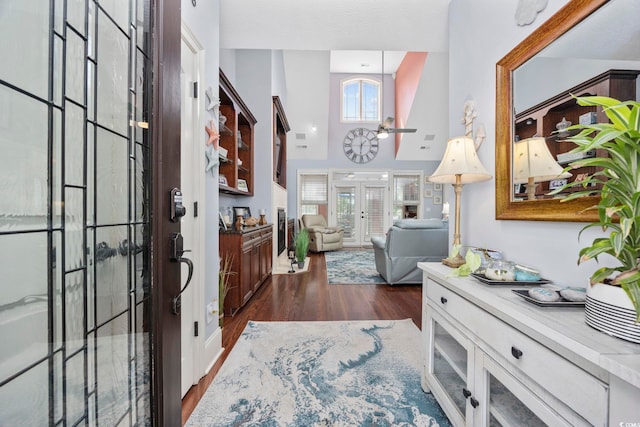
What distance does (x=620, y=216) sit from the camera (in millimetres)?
655

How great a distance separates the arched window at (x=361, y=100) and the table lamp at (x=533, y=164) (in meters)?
7.02

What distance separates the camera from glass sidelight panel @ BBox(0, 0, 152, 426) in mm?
493

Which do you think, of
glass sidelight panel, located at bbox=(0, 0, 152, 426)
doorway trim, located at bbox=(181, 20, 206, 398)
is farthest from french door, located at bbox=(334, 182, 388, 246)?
glass sidelight panel, located at bbox=(0, 0, 152, 426)

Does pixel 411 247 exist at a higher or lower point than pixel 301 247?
higher

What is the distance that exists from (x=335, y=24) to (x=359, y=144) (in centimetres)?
572

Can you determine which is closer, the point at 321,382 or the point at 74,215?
the point at 74,215

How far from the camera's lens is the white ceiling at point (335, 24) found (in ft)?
6.84

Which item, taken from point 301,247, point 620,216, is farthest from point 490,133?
point 301,247

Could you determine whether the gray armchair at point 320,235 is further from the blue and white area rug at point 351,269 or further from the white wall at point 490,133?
the white wall at point 490,133

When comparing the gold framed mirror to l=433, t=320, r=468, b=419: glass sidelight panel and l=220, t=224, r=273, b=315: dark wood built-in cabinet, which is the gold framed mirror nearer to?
l=433, t=320, r=468, b=419: glass sidelight panel

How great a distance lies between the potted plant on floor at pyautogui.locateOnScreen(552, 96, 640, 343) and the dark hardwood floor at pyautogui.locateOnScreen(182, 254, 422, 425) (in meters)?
1.91

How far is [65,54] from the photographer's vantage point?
0.57 metres

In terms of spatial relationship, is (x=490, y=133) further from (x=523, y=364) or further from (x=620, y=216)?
(x=523, y=364)

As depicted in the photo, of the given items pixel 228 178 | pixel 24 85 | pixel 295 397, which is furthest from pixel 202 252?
pixel 228 178
